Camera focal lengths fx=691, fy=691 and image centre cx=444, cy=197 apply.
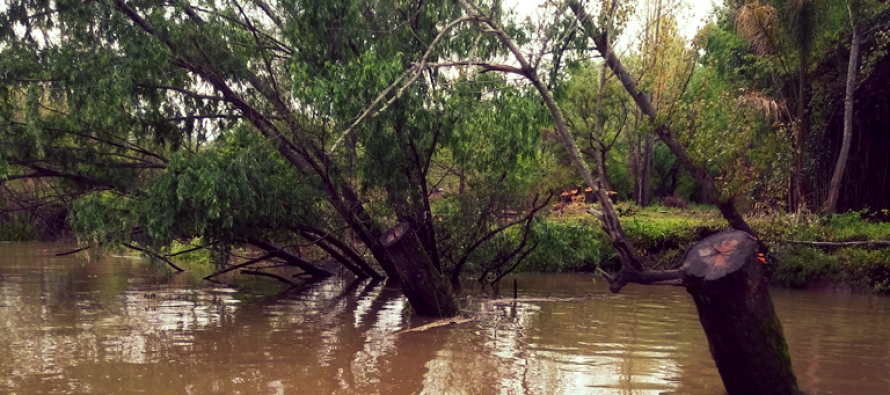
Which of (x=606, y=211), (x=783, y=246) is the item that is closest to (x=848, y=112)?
(x=783, y=246)

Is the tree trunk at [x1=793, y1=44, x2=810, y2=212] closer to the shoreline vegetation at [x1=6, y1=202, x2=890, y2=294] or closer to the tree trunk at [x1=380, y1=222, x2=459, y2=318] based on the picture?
the shoreline vegetation at [x1=6, y1=202, x2=890, y2=294]

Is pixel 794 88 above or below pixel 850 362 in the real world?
above

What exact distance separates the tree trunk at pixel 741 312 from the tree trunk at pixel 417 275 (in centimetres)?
420

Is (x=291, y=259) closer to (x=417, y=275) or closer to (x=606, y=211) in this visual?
(x=417, y=275)

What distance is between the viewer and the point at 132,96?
948cm

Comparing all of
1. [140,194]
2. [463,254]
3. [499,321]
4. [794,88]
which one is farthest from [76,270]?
[794,88]

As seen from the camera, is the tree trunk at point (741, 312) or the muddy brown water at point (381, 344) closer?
the tree trunk at point (741, 312)

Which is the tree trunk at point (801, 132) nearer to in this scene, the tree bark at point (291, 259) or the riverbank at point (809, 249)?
the riverbank at point (809, 249)

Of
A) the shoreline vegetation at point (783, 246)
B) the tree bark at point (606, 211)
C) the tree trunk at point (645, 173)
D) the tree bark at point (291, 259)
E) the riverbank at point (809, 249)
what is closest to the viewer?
the tree bark at point (606, 211)

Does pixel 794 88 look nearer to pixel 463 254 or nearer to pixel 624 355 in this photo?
pixel 463 254

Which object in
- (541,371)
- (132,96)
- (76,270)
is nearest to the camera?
(541,371)

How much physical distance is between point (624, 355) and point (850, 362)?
2302 millimetres

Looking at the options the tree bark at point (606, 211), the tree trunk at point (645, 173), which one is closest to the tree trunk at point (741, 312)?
the tree bark at point (606, 211)

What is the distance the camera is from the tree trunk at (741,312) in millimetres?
5129
